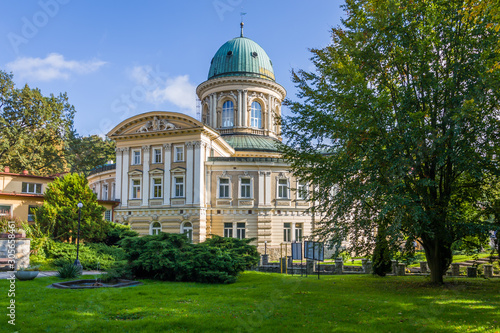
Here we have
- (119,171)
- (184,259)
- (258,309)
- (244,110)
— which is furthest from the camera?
(244,110)

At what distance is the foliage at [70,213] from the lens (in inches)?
1118

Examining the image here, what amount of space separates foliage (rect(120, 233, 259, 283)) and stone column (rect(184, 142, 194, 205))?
15047mm

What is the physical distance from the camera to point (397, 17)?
642 inches

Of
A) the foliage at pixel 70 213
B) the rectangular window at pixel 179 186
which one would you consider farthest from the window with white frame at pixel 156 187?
the foliage at pixel 70 213

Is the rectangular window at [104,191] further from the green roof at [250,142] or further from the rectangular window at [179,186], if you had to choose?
the green roof at [250,142]

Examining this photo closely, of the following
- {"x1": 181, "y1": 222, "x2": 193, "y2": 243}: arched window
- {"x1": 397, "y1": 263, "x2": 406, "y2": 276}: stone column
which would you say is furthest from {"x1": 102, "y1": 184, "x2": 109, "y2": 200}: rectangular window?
{"x1": 397, "y1": 263, "x2": 406, "y2": 276}: stone column

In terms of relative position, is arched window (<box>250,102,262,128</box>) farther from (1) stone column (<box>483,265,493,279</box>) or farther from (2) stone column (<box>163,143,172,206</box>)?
(1) stone column (<box>483,265,493,279</box>)

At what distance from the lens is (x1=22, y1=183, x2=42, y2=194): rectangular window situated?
123 ft

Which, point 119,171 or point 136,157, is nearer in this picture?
point 136,157

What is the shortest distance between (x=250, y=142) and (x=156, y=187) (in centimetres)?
1208

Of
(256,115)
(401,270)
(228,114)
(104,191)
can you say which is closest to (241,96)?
(228,114)

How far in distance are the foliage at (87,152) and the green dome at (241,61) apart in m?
22.5

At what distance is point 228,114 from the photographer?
157ft

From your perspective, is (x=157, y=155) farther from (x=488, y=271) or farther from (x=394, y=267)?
(x=488, y=271)
